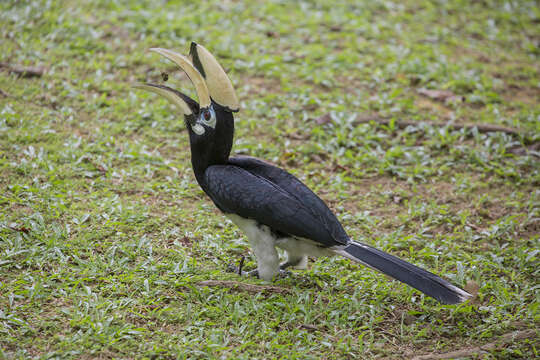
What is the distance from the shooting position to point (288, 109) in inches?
277

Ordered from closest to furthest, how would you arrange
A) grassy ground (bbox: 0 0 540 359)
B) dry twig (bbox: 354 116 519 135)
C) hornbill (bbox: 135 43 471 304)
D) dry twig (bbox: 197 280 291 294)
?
grassy ground (bbox: 0 0 540 359) < hornbill (bbox: 135 43 471 304) < dry twig (bbox: 197 280 291 294) < dry twig (bbox: 354 116 519 135)

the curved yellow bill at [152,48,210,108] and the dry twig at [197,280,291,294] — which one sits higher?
the curved yellow bill at [152,48,210,108]

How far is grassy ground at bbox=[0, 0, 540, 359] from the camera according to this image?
12.9 feet

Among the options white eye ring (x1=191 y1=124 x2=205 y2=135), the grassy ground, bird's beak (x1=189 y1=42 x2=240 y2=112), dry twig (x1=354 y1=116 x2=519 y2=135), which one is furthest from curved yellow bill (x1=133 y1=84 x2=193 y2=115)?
dry twig (x1=354 y1=116 x2=519 y2=135)

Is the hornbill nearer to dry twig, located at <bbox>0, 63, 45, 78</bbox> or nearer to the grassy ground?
the grassy ground

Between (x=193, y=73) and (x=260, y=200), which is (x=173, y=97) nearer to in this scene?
(x=193, y=73)

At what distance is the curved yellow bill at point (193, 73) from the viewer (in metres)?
4.36

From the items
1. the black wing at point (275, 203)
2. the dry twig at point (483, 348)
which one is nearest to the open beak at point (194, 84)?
the black wing at point (275, 203)

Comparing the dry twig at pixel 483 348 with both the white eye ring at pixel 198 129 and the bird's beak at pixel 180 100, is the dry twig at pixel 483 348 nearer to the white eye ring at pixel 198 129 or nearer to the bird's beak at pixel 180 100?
the white eye ring at pixel 198 129

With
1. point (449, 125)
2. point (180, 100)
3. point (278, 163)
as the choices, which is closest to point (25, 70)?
point (278, 163)

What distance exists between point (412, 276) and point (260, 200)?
3.82 ft

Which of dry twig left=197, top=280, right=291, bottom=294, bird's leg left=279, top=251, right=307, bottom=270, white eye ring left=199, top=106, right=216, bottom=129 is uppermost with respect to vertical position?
white eye ring left=199, top=106, right=216, bottom=129

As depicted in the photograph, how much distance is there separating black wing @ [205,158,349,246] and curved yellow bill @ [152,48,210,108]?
512 mm

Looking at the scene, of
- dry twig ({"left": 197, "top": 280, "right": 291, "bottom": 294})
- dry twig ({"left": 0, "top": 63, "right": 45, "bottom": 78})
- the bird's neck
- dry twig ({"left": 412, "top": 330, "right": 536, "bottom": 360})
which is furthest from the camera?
dry twig ({"left": 0, "top": 63, "right": 45, "bottom": 78})
